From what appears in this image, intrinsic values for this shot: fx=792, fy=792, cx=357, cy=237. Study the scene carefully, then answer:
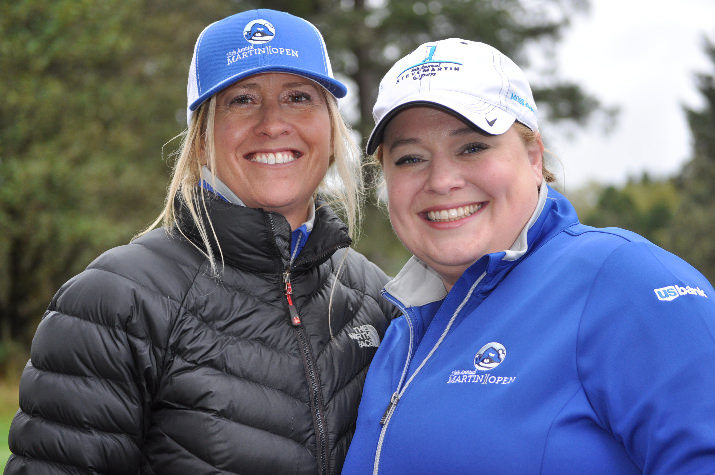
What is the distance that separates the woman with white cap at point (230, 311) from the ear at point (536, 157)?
0.80 meters

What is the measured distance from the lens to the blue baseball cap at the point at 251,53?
9.14 ft

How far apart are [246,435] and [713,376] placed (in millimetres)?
1353

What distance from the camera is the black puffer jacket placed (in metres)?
2.34

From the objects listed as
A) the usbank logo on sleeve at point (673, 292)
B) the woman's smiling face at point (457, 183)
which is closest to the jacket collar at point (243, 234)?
the woman's smiling face at point (457, 183)

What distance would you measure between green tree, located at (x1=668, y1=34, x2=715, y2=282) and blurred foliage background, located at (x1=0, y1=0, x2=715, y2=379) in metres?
11.3

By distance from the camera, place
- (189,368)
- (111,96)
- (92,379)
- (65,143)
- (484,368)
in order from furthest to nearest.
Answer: (111,96), (65,143), (189,368), (92,379), (484,368)

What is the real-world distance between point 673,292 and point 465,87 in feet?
2.83

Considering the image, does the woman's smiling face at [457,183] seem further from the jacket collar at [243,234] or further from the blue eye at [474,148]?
the jacket collar at [243,234]

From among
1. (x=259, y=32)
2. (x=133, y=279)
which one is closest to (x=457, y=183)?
(x=259, y=32)

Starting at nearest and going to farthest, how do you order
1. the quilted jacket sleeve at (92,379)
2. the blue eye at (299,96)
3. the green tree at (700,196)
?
the quilted jacket sleeve at (92,379) → the blue eye at (299,96) → the green tree at (700,196)

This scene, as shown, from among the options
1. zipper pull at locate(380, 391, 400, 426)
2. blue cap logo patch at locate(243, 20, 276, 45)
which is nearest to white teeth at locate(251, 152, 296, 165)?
blue cap logo patch at locate(243, 20, 276, 45)

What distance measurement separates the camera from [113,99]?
16.1 metres

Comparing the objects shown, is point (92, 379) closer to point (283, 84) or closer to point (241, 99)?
point (241, 99)

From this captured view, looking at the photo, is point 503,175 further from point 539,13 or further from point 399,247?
point 539,13
